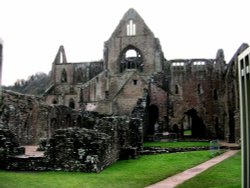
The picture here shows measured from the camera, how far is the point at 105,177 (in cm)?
1397

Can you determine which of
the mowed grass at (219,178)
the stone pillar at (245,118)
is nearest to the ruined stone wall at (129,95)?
the mowed grass at (219,178)

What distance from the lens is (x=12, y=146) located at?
16422 millimetres

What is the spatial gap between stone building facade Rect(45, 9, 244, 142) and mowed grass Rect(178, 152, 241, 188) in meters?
15.2

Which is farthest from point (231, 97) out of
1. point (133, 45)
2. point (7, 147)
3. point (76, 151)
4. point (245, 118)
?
point (245, 118)

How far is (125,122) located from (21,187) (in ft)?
43.9

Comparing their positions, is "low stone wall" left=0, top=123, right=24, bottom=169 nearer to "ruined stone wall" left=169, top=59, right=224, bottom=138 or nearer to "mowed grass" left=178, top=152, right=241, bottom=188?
"mowed grass" left=178, top=152, right=241, bottom=188

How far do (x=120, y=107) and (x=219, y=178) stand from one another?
2508 cm

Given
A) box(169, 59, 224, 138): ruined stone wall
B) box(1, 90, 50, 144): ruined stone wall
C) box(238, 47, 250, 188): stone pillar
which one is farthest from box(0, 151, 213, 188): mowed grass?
box(169, 59, 224, 138): ruined stone wall

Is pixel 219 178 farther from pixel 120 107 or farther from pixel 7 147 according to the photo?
pixel 120 107

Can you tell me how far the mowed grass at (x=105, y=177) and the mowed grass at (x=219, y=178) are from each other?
1.24 metres

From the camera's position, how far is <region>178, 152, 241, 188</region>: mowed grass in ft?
40.4

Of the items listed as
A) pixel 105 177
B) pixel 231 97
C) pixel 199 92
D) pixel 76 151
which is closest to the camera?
pixel 105 177

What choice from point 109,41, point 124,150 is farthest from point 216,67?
point 124,150

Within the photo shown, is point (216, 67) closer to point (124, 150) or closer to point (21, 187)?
point (124, 150)
